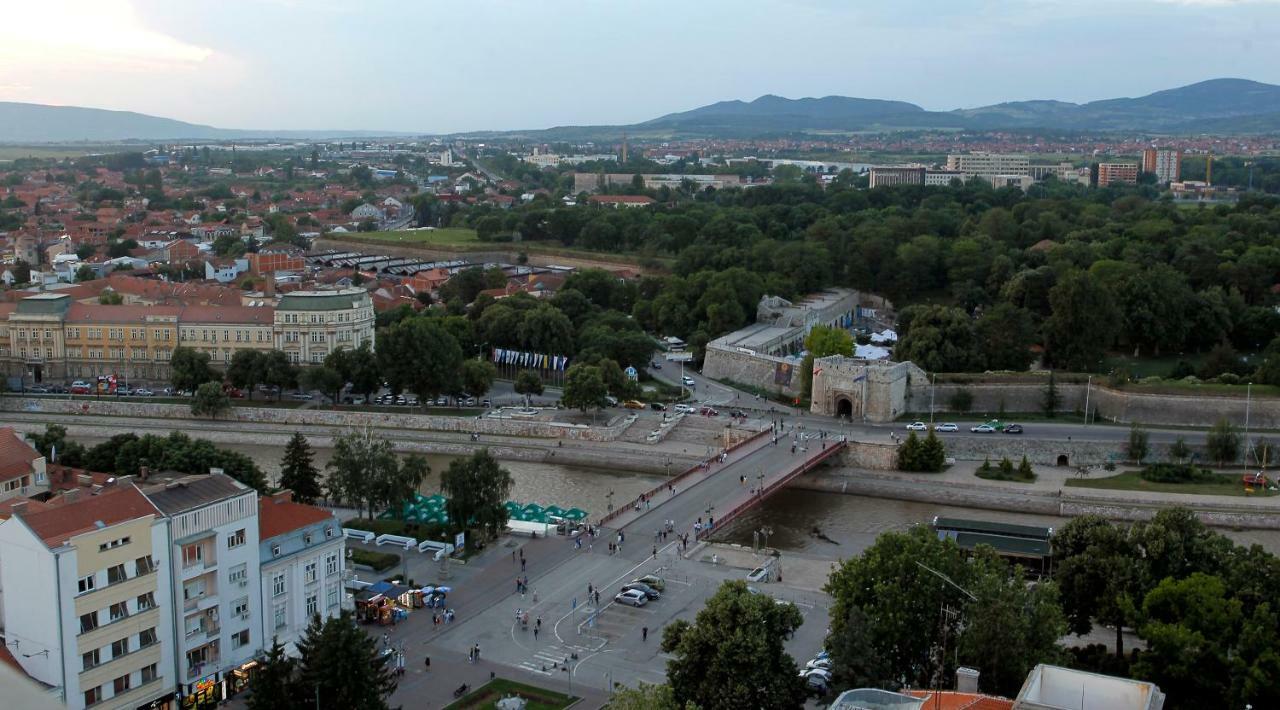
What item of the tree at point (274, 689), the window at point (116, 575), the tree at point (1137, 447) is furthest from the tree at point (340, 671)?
the tree at point (1137, 447)

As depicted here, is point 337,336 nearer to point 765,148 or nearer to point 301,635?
point 301,635

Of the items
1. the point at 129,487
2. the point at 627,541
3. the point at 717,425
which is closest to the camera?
the point at 129,487

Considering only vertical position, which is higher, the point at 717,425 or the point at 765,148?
the point at 765,148

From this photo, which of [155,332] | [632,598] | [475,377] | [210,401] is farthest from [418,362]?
[632,598]

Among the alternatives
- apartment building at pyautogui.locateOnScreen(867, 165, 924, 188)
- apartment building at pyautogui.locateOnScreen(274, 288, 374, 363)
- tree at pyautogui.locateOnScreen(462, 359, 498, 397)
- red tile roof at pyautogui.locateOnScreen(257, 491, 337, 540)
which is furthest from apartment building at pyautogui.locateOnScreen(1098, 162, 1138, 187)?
red tile roof at pyautogui.locateOnScreen(257, 491, 337, 540)

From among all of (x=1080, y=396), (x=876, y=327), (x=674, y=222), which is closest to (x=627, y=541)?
(x=1080, y=396)

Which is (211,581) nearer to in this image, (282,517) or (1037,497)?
(282,517)

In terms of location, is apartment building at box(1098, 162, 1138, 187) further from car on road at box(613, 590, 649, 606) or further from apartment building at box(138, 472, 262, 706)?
apartment building at box(138, 472, 262, 706)
